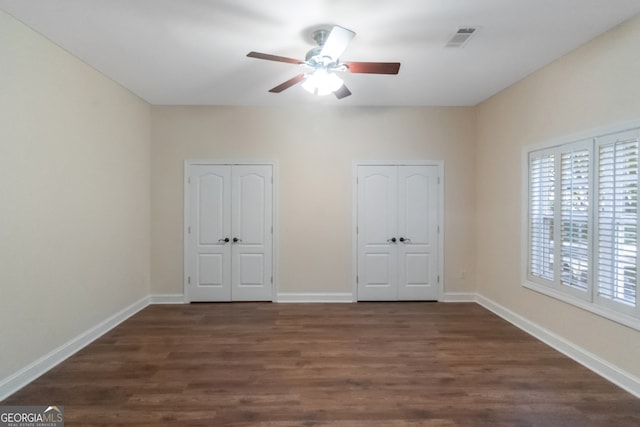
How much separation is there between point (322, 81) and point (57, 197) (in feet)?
8.54

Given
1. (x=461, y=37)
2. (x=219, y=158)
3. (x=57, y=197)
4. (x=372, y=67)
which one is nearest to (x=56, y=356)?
(x=57, y=197)

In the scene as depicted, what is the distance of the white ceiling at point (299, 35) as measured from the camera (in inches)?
83.0

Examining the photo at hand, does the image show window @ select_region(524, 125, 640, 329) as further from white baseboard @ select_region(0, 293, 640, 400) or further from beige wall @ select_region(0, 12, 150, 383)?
beige wall @ select_region(0, 12, 150, 383)

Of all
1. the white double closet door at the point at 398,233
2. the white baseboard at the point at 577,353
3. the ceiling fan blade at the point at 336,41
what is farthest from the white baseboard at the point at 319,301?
the ceiling fan blade at the point at 336,41

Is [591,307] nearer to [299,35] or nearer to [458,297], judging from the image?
[458,297]

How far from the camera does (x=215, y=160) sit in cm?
417

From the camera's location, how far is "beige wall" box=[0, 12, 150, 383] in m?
2.17

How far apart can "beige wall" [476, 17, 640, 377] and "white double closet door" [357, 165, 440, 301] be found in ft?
2.35

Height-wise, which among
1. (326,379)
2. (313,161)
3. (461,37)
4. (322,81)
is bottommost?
(326,379)

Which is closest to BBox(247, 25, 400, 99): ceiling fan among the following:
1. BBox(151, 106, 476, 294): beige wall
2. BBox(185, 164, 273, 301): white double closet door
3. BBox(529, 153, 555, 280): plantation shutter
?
BBox(151, 106, 476, 294): beige wall

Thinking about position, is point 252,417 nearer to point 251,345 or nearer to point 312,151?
point 251,345

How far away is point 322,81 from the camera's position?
246 cm

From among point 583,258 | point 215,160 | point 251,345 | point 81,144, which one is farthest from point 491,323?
point 81,144

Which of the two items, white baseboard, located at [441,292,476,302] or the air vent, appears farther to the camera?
white baseboard, located at [441,292,476,302]
